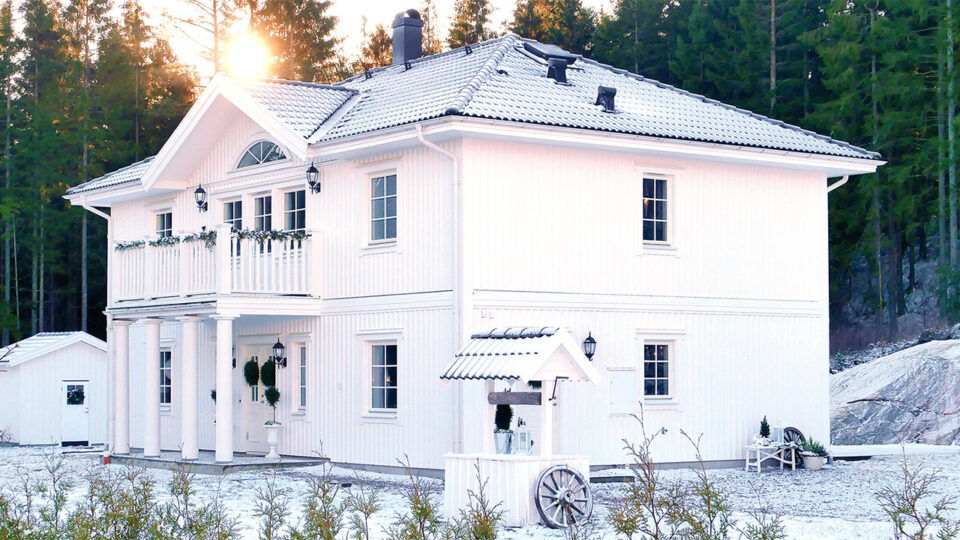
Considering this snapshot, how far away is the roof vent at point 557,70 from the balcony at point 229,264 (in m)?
4.62

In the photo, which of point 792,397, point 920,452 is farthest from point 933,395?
point 792,397

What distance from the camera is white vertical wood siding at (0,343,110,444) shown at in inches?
1214

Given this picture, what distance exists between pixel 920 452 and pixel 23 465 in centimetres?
1527

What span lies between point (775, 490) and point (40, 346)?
18.9 metres

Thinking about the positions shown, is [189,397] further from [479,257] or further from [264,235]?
[479,257]

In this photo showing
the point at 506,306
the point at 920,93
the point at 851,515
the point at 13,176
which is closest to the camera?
the point at 851,515

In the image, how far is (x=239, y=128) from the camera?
24047 millimetres

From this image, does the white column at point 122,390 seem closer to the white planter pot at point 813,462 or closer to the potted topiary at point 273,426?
the potted topiary at point 273,426

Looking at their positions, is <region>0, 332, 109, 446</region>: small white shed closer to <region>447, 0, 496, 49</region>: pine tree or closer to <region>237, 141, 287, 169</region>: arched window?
<region>237, 141, 287, 169</region>: arched window

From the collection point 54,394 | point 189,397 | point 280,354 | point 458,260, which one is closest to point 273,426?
point 280,354

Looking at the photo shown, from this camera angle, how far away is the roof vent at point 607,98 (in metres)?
21.4

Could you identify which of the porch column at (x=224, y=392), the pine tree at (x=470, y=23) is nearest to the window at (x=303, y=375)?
the porch column at (x=224, y=392)

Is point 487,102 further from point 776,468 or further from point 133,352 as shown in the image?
point 133,352

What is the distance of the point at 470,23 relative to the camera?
57375mm
